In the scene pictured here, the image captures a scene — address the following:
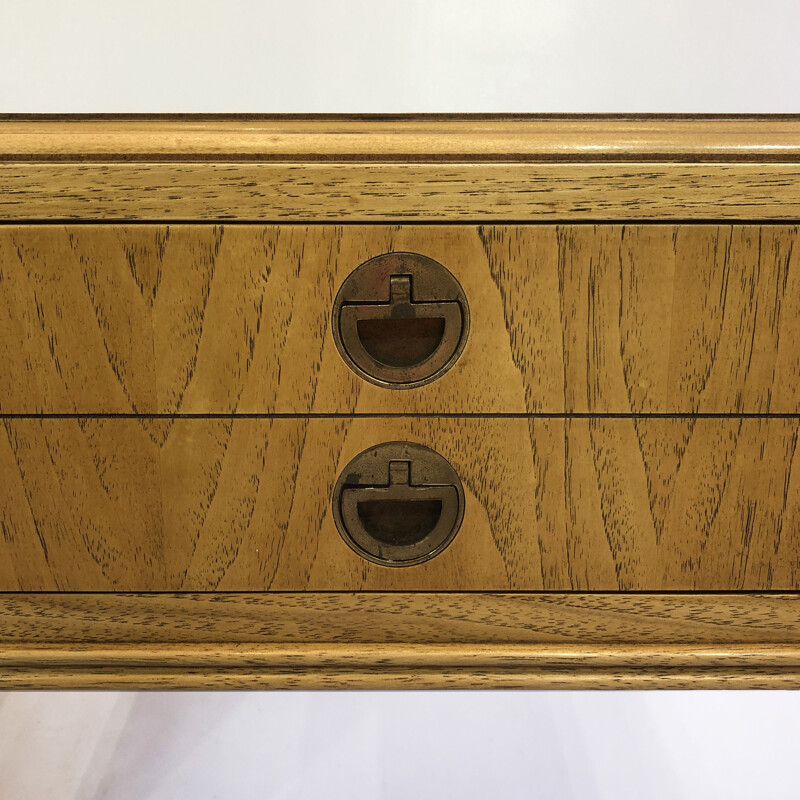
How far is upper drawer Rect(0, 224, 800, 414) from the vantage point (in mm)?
410

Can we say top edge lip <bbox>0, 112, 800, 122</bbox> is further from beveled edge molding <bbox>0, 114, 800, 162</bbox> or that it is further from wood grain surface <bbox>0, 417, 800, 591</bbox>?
wood grain surface <bbox>0, 417, 800, 591</bbox>

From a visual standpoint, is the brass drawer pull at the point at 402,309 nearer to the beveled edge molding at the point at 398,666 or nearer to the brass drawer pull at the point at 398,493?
the brass drawer pull at the point at 398,493

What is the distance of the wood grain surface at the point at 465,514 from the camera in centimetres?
43

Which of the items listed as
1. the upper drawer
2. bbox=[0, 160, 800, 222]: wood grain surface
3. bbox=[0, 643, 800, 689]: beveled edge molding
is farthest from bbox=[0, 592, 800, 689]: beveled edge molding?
bbox=[0, 160, 800, 222]: wood grain surface

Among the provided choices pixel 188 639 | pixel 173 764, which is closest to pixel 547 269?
pixel 188 639

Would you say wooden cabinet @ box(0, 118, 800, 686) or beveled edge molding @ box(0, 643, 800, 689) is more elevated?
wooden cabinet @ box(0, 118, 800, 686)

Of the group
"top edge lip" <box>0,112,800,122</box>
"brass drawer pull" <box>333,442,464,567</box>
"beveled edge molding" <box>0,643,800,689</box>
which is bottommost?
"beveled edge molding" <box>0,643,800,689</box>

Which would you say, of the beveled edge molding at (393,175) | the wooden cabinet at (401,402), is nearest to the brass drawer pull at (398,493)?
the wooden cabinet at (401,402)

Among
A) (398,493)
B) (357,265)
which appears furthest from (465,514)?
(357,265)

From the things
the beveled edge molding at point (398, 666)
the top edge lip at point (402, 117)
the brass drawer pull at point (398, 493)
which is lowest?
the beveled edge molding at point (398, 666)

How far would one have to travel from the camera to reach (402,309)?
0.42 meters

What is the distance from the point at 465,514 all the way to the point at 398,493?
40mm

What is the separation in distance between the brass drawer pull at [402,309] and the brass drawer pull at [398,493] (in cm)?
4

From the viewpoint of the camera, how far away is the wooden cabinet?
404 millimetres
